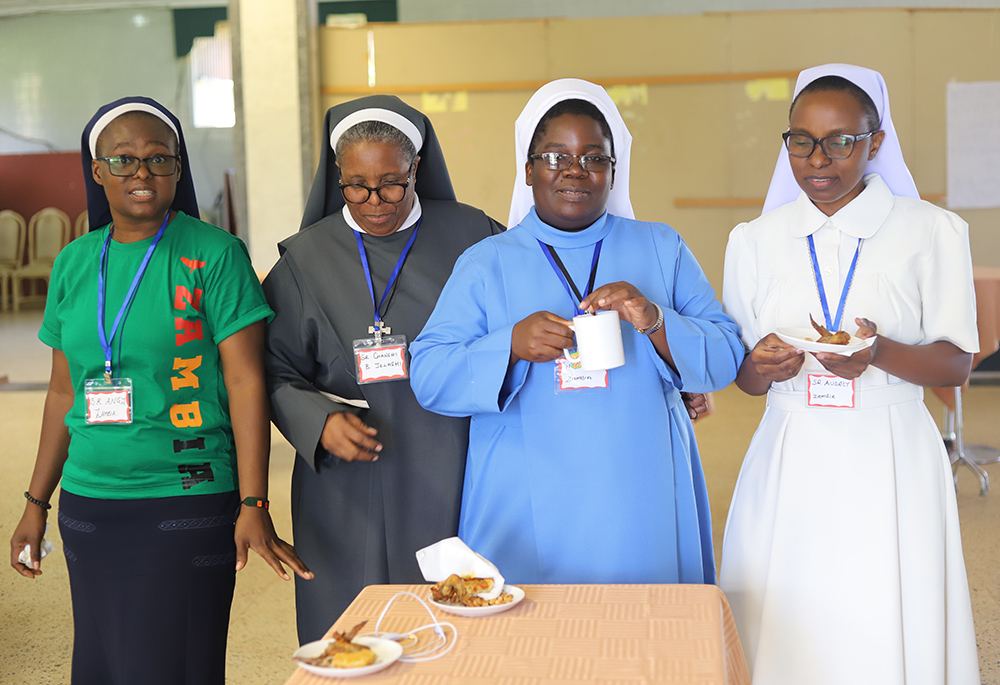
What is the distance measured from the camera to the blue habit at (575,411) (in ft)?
6.19

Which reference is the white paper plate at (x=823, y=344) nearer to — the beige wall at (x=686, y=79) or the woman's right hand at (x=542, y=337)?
the woman's right hand at (x=542, y=337)

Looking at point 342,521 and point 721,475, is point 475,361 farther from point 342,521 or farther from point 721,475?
point 721,475

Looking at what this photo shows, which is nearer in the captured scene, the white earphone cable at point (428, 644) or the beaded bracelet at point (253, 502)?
the white earphone cable at point (428, 644)

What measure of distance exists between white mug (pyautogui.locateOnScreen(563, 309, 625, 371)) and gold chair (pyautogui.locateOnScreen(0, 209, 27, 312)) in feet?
46.1

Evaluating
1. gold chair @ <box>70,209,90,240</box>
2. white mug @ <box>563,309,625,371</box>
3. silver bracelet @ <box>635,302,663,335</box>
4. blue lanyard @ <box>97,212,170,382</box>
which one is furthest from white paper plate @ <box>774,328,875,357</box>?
gold chair @ <box>70,209,90,240</box>

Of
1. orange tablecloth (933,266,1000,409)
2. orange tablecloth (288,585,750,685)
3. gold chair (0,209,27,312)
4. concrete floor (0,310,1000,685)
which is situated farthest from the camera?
gold chair (0,209,27,312)

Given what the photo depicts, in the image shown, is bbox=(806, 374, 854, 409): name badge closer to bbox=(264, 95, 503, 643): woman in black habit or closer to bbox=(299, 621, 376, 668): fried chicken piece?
bbox=(264, 95, 503, 643): woman in black habit

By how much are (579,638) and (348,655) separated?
34 cm

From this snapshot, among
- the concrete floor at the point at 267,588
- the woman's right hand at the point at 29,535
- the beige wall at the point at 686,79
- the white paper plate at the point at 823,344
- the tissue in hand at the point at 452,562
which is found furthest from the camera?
the beige wall at the point at 686,79

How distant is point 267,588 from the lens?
3.98 metres

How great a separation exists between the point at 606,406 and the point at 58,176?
14233 mm

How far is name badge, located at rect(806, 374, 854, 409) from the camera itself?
1.92 metres

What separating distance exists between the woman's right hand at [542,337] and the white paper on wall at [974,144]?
24.2 feet

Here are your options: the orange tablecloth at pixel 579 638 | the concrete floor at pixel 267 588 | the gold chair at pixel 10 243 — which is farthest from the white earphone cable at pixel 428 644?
the gold chair at pixel 10 243
